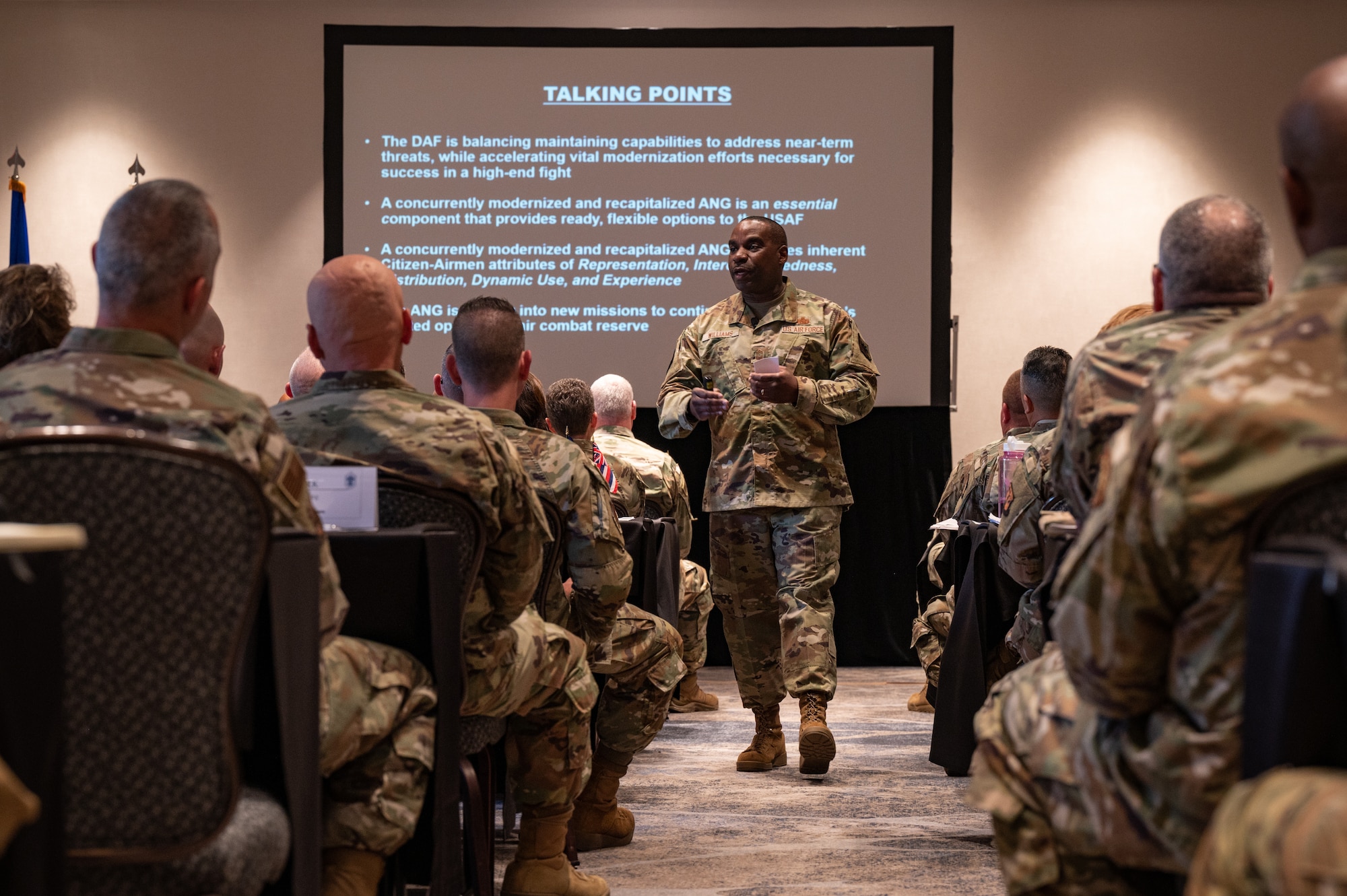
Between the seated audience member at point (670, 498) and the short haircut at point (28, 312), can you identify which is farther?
the seated audience member at point (670, 498)

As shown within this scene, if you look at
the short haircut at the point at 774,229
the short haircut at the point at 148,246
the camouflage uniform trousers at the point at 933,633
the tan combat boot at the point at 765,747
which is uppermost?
the short haircut at the point at 774,229

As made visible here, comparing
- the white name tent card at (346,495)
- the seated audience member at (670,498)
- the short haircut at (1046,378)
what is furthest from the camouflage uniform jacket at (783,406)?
the white name tent card at (346,495)

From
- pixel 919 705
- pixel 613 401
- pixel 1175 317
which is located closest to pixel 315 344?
pixel 1175 317

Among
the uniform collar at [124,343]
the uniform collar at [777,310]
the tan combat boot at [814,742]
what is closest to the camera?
the uniform collar at [124,343]

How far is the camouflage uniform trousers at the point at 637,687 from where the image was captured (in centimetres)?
308

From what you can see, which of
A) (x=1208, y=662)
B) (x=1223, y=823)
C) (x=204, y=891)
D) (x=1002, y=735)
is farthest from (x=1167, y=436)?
(x=204, y=891)

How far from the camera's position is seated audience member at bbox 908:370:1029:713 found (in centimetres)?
420

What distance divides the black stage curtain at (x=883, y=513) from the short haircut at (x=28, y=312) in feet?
14.9

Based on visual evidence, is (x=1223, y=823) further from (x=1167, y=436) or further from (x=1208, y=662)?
(x=1167, y=436)

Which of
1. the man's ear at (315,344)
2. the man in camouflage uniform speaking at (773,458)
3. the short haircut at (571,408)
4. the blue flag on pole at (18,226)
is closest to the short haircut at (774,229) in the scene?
the man in camouflage uniform speaking at (773,458)

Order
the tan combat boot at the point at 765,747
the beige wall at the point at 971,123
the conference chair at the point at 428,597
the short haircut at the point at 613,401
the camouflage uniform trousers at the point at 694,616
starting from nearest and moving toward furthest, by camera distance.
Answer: the conference chair at the point at 428,597
the tan combat boot at the point at 765,747
the camouflage uniform trousers at the point at 694,616
the short haircut at the point at 613,401
the beige wall at the point at 971,123

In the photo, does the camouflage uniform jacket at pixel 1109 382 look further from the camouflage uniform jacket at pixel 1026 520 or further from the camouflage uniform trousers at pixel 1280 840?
the camouflage uniform trousers at pixel 1280 840

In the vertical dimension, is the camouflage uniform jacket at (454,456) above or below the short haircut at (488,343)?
below

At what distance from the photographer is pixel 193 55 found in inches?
282
